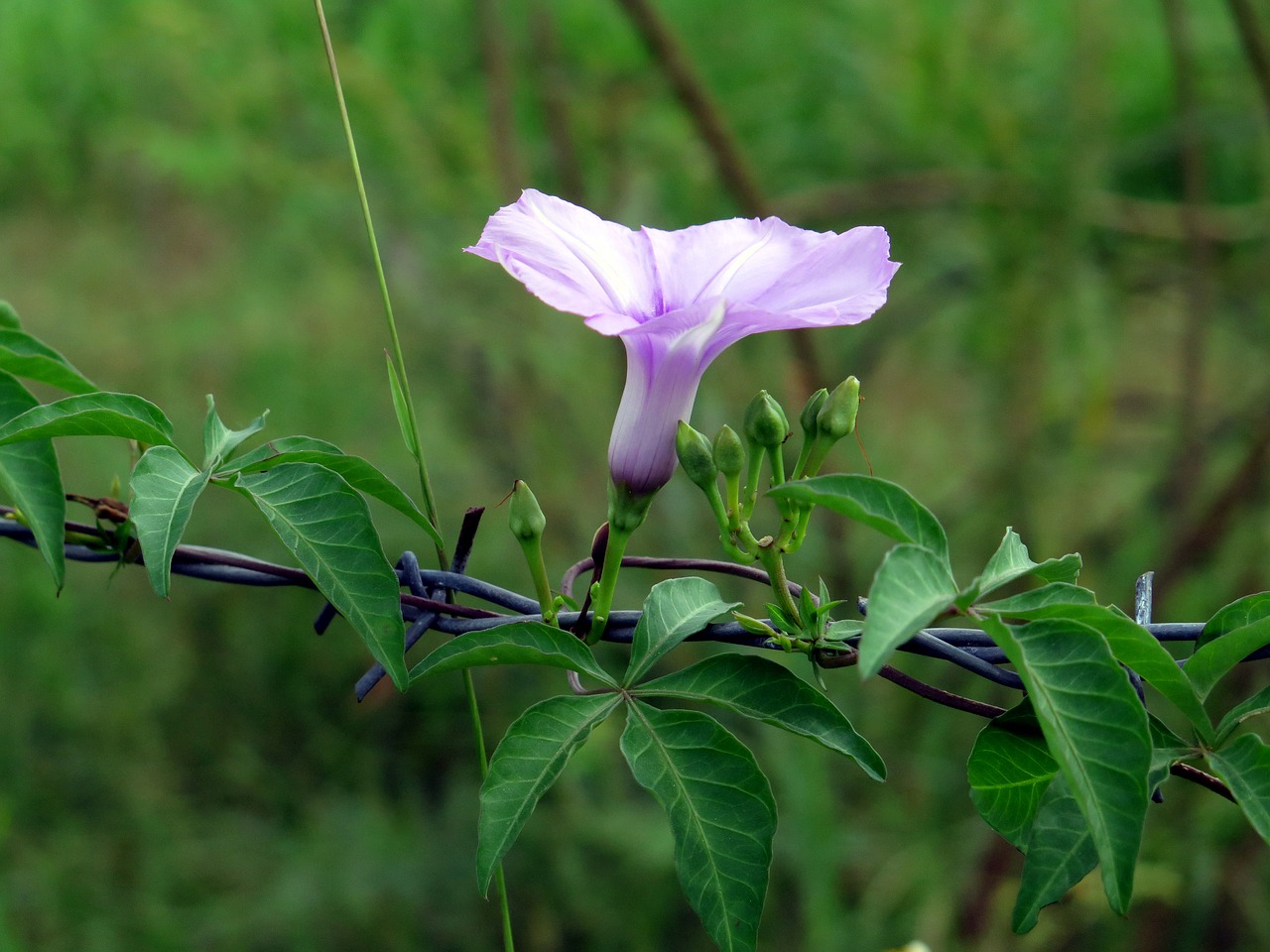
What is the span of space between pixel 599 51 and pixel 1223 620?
251 cm

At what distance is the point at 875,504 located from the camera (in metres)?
0.48

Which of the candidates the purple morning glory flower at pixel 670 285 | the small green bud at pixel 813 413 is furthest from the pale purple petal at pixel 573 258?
the small green bud at pixel 813 413

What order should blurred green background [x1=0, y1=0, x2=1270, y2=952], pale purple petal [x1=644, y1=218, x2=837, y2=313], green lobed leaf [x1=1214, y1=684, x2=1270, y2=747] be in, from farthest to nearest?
blurred green background [x1=0, y1=0, x2=1270, y2=952] < pale purple petal [x1=644, y1=218, x2=837, y2=313] < green lobed leaf [x1=1214, y1=684, x2=1270, y2=747]

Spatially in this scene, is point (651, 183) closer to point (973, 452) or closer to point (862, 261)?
point (973, 452)

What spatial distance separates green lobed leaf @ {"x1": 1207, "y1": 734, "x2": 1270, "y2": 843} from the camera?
0.47 meters

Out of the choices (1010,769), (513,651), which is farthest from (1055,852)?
(513,651)

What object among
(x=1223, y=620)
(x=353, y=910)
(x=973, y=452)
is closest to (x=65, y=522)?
(x=1223, y=620)

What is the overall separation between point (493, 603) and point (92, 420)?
218 millimetres

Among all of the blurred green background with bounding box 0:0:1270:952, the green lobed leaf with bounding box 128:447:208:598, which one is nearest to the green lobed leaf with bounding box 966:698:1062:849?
the green lobed leaf with bounding box 128:447:208:598

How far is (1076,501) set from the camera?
7.83ft

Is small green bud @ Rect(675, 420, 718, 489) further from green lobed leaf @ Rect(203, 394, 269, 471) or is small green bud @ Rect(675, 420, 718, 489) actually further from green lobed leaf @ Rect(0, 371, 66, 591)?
green lobed leaf @ Rect(0, 371, 66, 591)

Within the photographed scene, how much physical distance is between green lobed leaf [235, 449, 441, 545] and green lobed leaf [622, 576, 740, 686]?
4.5 inches

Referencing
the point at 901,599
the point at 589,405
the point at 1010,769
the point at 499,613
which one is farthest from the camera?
the point at 589,405

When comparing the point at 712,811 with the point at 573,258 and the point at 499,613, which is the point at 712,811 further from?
the point at 573,258
